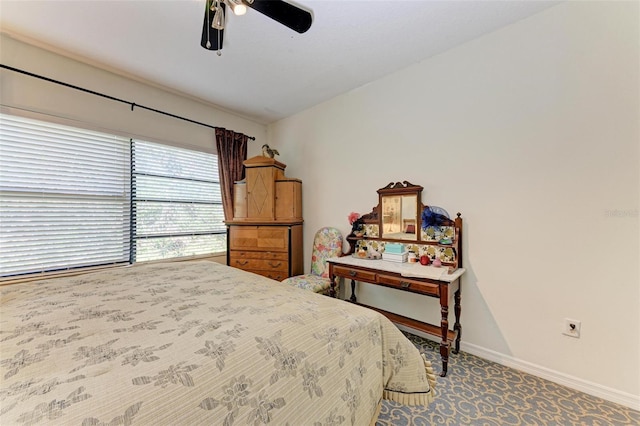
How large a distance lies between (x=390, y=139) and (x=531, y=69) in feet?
3.78

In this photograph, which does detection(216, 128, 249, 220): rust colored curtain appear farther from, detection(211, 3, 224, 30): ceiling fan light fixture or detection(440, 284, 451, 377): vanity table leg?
detection(440, 284, 451, 377): vanity table leg

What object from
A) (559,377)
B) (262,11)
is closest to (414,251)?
(559,377)

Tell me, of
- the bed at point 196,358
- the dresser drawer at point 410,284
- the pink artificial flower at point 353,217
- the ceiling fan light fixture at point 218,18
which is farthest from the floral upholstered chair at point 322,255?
the ceiling fan light fixture at point 218,18

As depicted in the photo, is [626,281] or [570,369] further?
[570,369]

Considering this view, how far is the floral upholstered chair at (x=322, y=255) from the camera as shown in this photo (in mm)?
2764

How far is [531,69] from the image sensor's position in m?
1.83

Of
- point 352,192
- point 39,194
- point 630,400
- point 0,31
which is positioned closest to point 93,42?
point 0,31

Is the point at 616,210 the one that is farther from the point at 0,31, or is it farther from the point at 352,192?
the point at 0,31

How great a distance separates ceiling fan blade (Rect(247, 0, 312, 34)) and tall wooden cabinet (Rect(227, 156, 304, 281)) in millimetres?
1847

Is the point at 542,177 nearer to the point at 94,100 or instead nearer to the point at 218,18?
the point at 218,18

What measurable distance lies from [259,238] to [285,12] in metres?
2.39

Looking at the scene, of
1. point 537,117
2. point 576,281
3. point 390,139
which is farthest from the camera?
point 390,139

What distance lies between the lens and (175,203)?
3027 millimetres

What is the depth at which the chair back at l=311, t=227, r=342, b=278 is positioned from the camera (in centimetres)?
296
